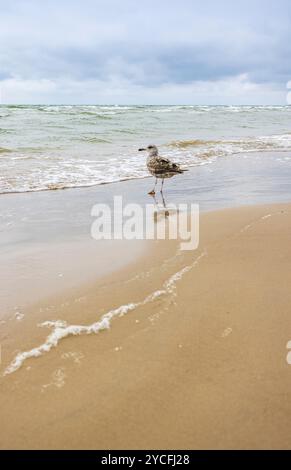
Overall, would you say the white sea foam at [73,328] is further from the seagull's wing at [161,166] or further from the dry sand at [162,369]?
the seagull's wing at [161,166]

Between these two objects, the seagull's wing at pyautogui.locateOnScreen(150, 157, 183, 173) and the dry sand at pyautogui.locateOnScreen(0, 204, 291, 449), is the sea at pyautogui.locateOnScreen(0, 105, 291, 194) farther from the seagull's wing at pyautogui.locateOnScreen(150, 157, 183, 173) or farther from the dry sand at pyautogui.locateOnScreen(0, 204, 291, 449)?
the dry sand at pyautogui.locateOnScreen(0, 204, 291, 449)

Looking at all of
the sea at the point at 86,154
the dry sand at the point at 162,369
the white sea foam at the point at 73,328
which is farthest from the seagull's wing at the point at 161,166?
the white sea foam at the point at 73,328

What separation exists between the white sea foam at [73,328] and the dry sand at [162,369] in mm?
36

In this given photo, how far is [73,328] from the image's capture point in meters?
2.63

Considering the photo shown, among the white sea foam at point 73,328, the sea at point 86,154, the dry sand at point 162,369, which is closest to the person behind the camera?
the dry sand at point 162,369

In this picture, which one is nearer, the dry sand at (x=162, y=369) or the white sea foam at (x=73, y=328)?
the dry sand at (x=162, y=369)

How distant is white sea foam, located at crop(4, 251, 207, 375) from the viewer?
234cm

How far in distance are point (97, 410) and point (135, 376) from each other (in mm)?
307

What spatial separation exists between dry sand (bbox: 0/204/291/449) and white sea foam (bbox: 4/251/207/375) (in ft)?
0.12

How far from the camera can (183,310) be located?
290 centimetres

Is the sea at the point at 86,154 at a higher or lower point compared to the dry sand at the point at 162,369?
higher

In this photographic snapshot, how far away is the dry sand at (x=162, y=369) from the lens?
71.4 inches

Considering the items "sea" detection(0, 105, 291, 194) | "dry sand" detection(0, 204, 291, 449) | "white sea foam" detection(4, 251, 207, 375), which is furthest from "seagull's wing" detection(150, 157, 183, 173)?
"white sea foam" detection(4, 251, 207, 375)

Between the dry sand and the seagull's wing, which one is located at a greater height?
the seagull's wing
